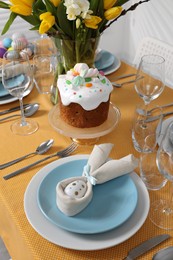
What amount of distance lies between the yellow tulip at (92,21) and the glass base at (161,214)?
0.56m

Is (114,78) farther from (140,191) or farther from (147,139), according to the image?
(140,191)

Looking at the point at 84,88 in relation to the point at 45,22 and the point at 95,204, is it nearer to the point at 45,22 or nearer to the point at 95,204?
the point at 45,22

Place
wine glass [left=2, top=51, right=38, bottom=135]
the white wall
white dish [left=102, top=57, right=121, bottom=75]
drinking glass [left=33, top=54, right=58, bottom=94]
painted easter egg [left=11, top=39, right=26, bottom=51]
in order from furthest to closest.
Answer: the white wall → painted easter egg [left=11, top=39, right=26, bottom=51] → white dish [left=102, top=57, right=121, bottom=75] → drinking glass [left=33, top=54, right=58, bottom=94] → wine glass [left=2, top=51, right=38, bottom=135]

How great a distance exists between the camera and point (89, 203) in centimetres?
75

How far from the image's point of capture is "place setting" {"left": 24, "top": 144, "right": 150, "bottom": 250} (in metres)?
0.68

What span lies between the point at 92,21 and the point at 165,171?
52 cm

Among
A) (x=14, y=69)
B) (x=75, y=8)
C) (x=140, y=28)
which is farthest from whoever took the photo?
(x=140, y=28)

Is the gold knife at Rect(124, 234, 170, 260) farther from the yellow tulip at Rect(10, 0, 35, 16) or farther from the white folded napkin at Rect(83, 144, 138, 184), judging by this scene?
the yellow tulip at Rect(10, 0, 35, 16)

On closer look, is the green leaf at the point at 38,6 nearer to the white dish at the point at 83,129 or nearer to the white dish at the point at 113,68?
the white dish at the point at 83,129

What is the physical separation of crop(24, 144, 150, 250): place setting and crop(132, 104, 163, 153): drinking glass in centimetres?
14

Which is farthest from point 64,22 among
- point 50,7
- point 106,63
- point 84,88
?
point 106,63

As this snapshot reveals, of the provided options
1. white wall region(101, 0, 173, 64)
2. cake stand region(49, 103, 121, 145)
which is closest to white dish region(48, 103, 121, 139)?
cake stand region(49, 103, 121, 145)


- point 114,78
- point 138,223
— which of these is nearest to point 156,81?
point 114,78

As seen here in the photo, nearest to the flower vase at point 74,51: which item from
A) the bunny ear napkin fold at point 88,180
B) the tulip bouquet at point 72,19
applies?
the tulip bouquet at point 72,19
